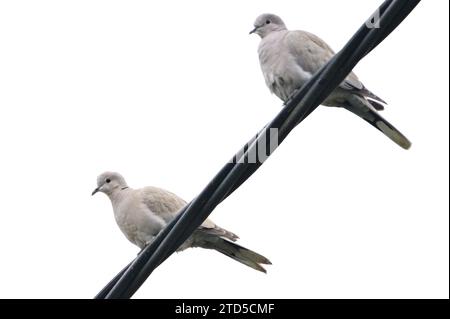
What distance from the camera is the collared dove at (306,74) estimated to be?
517 centimetres

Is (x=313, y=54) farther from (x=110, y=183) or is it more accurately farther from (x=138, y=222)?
(x=110, y=183)

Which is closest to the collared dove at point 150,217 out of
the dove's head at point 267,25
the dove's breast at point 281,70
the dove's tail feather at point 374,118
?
the dove's breast at point 281,70

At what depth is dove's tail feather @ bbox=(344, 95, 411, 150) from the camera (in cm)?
511

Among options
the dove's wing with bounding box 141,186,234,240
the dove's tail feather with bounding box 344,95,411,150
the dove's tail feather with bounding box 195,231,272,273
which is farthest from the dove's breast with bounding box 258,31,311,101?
the dove's wing with bounding box 141,186,234,240

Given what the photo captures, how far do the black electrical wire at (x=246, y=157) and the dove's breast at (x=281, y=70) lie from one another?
7.16 feet

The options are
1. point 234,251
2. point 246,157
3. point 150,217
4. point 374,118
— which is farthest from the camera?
point 150,217

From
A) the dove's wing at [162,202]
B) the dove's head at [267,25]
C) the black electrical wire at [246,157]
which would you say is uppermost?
the dove's head at [267,25]

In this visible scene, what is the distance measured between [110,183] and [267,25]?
5.31 feet

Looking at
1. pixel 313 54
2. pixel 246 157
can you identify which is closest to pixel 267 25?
pixel 313 54

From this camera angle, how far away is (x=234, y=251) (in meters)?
5.65

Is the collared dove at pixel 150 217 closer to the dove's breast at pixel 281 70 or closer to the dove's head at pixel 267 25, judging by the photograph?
the dove's breast at pixel 281 70

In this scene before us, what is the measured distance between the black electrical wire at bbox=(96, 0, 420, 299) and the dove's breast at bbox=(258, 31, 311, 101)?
2181mm

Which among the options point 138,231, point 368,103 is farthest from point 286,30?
point 138,231
